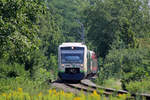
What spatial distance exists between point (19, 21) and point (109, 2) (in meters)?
38.7

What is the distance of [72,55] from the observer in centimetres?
3103

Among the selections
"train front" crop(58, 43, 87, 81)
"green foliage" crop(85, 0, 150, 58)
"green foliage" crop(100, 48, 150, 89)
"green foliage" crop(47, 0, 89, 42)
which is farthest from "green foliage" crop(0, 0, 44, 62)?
"green foliage" crop(47, 0, 89, 42)

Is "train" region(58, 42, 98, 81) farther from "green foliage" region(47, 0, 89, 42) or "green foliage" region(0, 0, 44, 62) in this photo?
"green foliage" region(47, 0, 89, 42)

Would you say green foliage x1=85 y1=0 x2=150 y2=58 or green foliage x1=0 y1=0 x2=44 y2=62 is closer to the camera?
green foliage x1=0 y1=0 x2=44 y2=62

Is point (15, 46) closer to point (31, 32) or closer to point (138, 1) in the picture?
point (31, 32)

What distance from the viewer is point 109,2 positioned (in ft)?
192

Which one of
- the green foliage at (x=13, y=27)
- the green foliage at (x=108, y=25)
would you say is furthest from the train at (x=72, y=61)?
the green foliage at (x=108, y=25)

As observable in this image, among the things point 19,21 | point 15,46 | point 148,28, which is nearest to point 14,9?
point 19,21

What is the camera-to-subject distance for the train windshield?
3088 cm

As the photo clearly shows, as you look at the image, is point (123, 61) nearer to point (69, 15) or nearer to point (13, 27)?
point (13, 27)

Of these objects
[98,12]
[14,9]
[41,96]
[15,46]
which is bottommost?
[41,96]

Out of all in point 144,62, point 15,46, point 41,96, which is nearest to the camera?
point 41,96

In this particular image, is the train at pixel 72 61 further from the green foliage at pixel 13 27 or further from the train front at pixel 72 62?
the green foliage at pixel 13 27

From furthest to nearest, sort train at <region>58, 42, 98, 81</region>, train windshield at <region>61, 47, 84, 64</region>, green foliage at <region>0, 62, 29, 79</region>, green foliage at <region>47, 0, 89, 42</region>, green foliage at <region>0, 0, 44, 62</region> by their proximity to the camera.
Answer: green foliage at <region>47, 0, 89, 42</region>
train windshield at <region>61, 47, 84, 64</region>
train at <region>58, 42, 98, 81</region>
green foliage at <region>0, 62, 29, 79</region>
green foliage at <region>0, 0, 44, 62</region>
